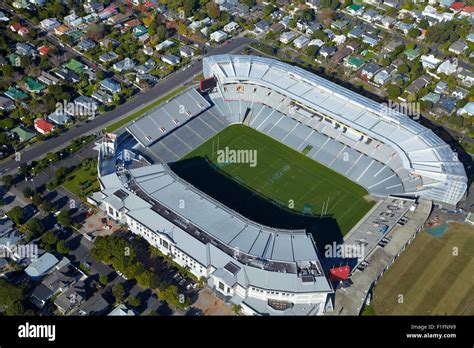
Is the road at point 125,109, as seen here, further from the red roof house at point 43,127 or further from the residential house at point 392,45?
the residential house at point 392,45

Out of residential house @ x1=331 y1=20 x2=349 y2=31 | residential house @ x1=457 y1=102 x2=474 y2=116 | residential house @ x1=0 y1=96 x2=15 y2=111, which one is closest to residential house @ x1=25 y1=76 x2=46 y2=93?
residential house @ x1=0 y1=96 x2=15 y2=111

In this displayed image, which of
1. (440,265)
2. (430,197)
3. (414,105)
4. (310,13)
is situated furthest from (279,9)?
(440,265)

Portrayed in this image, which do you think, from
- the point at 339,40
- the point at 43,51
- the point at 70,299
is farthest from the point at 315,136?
the point at 43,51

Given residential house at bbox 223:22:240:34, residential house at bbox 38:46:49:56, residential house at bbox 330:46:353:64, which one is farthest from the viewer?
residential house at bbox 223:22:240:34

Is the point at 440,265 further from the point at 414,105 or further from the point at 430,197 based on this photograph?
the point at 414,105

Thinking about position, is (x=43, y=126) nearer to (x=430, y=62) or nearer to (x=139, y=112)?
(x=139, y=112)

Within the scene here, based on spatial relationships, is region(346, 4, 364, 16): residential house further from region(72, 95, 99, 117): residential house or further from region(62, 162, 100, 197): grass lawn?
region(62, 162, 100, 197): grass lawn
